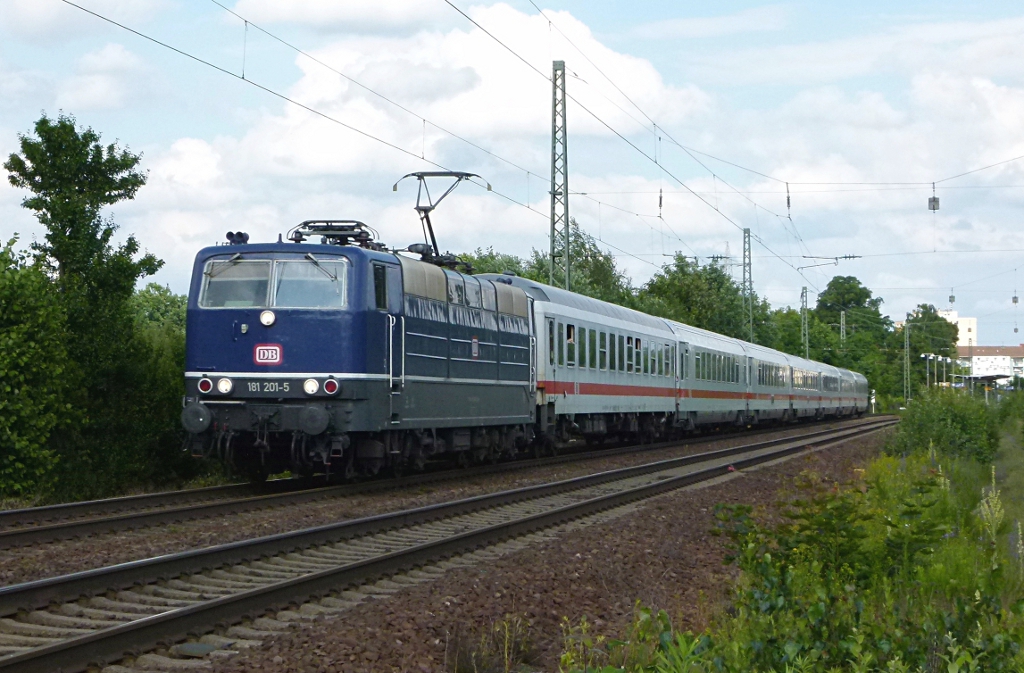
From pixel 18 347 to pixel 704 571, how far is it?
28.1ft

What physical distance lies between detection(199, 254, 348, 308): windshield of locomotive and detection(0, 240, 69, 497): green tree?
1953 millimetres

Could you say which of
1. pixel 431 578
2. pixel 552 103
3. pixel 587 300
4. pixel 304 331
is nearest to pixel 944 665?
pixel 431 578

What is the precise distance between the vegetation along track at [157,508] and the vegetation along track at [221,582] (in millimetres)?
2159

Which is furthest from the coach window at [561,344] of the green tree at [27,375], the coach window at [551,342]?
the green tree at [27,375]

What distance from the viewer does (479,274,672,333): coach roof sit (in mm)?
22603

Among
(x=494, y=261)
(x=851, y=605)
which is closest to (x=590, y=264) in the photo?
(x=494, y=261)

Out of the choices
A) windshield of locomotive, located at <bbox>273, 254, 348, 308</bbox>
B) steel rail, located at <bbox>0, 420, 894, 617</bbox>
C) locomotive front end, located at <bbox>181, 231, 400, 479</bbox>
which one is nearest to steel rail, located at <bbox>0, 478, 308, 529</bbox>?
locomotive front end, located at <bbox>181, 231, 400, 479</bbox>

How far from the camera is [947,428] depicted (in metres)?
25.3

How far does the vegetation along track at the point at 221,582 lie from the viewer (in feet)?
21.6

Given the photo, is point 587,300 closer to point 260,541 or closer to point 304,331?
point 304,331

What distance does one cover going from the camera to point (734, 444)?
31.9m

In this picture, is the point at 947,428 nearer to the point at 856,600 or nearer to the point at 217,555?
the point at 217,555

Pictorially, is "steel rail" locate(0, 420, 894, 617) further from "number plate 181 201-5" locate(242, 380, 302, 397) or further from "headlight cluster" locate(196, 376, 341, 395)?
"number plate 181 201-5" locate(242, 380, 302, 397)

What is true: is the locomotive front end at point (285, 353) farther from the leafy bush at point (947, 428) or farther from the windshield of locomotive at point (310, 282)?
the leafy bush at point (947, 428)
